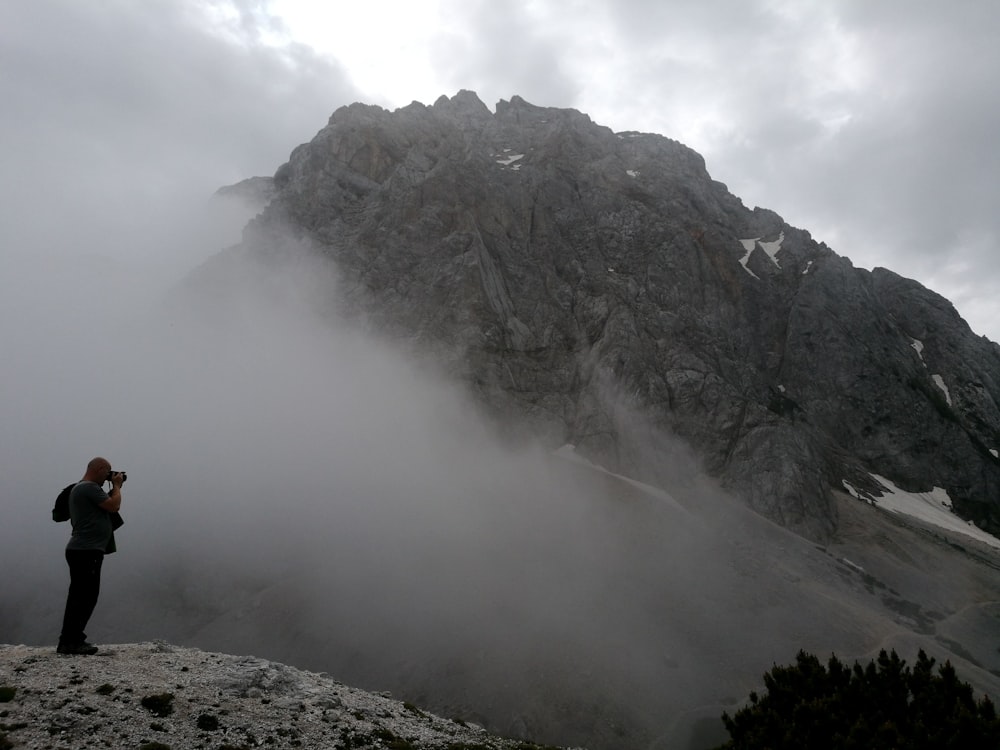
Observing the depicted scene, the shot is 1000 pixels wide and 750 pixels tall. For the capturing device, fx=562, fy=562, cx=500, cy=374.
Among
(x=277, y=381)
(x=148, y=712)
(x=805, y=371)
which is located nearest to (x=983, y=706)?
(x=148, y=712)

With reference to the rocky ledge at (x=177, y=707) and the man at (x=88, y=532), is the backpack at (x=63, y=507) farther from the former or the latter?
the rocky ledge at (x=177, y=707)

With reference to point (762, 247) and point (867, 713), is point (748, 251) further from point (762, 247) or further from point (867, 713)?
point (867, 713)

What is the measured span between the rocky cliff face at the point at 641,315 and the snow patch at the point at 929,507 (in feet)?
9.73

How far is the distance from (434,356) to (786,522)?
6830cm

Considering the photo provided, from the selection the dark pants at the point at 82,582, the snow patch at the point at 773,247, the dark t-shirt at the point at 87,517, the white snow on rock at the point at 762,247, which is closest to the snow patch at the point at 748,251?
the white snow on rock at the point at 762,247

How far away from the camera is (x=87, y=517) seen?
1317cm

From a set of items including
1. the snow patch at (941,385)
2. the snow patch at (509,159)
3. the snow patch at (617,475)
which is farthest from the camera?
the snow patch at (509,159)

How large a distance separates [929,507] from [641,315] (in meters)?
69.7

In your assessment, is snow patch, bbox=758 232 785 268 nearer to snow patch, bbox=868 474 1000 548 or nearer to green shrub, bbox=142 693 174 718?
snow patch, bbox=868 474 1000 548

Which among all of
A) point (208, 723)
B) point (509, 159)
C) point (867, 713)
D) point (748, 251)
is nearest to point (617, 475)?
point (867, 713)

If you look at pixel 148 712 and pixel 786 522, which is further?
pixel 786 522

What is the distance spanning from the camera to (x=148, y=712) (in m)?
15.1

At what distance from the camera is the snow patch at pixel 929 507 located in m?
108

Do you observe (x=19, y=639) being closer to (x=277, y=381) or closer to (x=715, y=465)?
(x=277, y=381)
